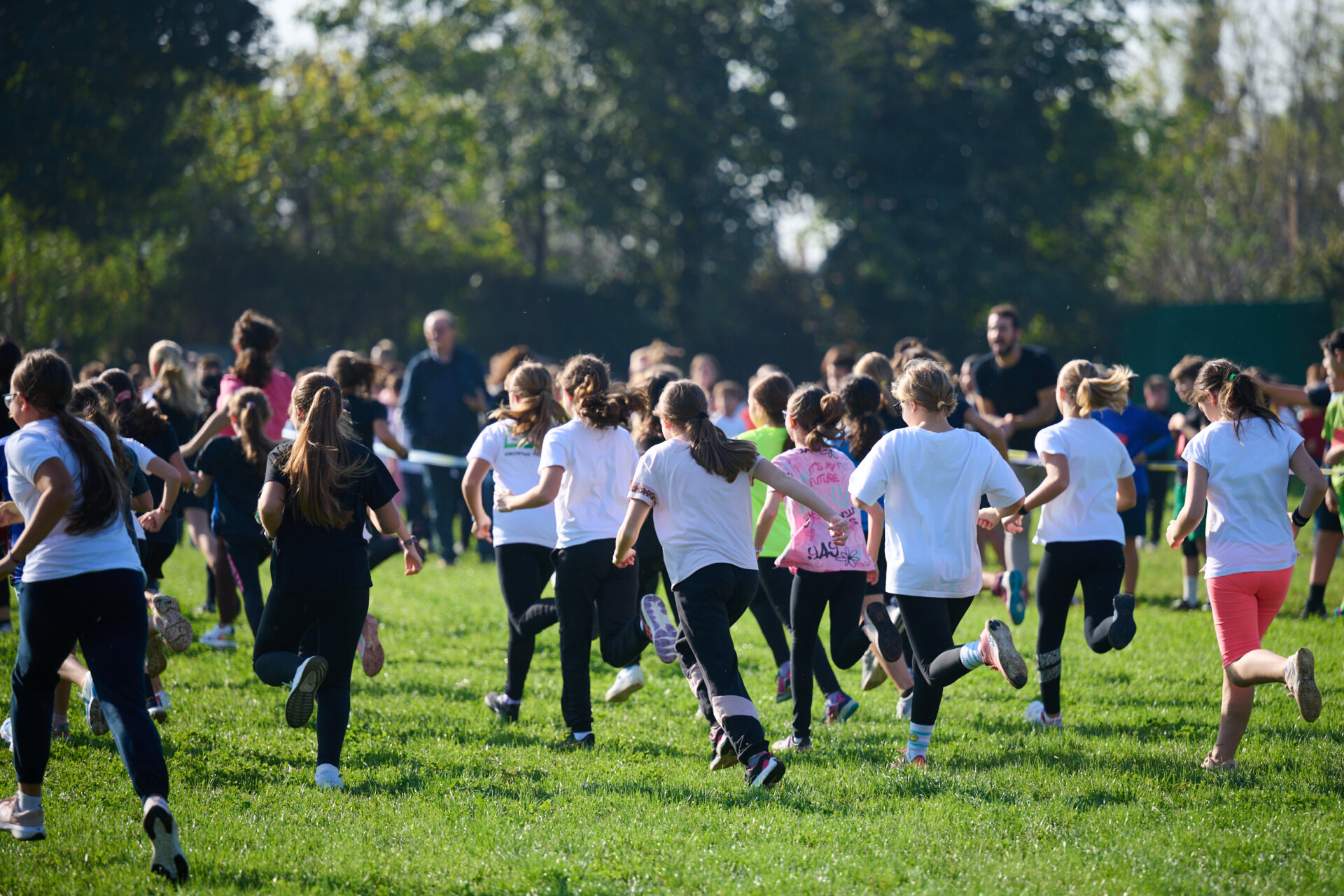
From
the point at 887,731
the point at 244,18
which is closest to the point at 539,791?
the point at 887,731

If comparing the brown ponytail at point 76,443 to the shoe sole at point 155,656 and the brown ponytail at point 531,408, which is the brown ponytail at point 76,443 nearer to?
the shoe sole at point 155,656

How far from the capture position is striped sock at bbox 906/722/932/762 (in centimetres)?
575

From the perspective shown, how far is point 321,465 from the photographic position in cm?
520

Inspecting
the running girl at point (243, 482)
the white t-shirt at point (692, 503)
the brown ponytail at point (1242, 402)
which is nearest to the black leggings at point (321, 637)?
the white t-shirt at point (692, 503)

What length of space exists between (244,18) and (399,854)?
2202 cm

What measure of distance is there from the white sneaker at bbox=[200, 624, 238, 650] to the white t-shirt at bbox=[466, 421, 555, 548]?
10.9ft

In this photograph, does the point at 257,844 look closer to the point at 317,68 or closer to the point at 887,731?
the point at 887,731

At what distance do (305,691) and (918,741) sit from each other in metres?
2.95

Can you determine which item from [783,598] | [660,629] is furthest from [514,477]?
[783,598]

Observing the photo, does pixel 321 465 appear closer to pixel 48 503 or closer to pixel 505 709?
pixel 48 503

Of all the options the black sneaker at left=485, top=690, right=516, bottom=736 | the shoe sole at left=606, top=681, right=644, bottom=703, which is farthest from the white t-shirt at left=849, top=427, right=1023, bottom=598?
the black sneaker at left=485, top=690, right=516, bottom=736

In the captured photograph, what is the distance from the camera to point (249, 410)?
24.2ft

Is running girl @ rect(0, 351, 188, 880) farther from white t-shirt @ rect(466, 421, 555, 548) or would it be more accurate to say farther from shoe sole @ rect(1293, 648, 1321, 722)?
shoe sole @ rect(1293, 648, 1321, 722)

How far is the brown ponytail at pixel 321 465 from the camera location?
5.18 meters
